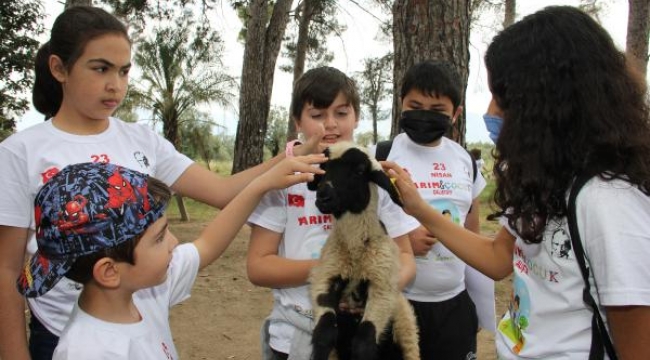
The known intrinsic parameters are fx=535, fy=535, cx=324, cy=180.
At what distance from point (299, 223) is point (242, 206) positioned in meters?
0.28

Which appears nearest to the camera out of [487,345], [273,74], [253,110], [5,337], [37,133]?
[5,337]

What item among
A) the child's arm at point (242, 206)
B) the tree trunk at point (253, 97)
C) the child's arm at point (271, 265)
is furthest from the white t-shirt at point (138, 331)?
the tree trunk at point (253, 97)

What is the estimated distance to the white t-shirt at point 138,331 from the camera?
168 centimetres

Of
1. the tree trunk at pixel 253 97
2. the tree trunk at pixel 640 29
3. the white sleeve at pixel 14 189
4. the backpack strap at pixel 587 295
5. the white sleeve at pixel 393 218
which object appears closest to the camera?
the backpack strap at pixel 587 295

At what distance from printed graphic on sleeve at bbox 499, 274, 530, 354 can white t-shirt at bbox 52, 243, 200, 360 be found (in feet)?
4.11

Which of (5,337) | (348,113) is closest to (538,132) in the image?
(348,113)

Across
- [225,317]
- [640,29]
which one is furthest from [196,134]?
[225,317]

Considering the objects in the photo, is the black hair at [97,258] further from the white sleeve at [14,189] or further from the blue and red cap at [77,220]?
the white sleeve at [14,189]

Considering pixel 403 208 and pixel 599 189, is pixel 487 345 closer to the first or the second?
pixel 403 208

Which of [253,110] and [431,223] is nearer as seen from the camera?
[431,223]

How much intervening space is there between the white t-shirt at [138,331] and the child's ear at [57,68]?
0.91 metres

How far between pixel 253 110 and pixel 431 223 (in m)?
13.2

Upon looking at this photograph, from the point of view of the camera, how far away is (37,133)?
2.21 meters

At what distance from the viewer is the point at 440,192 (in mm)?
2994
